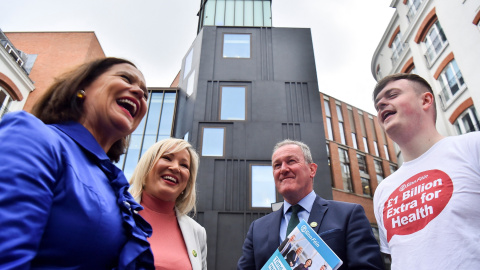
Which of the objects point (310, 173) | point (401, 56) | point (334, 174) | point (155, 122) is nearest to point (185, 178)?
point (310, 173)

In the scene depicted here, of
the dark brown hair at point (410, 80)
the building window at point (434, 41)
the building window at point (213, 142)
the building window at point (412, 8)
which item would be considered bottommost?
the dark brown hair at point (410, 80)

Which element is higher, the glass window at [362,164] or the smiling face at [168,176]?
the glass window at [362,164]

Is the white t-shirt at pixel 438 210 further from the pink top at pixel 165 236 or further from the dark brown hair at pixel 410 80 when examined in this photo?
the pink top at pixel 165 236

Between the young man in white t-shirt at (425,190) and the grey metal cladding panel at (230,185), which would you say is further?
the grey metal cladding panel at (230,185)

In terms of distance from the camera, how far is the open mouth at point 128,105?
157 cm

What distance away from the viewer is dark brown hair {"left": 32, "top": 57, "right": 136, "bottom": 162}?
Answer: 1320 millimetres

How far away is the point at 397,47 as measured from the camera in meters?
19.2

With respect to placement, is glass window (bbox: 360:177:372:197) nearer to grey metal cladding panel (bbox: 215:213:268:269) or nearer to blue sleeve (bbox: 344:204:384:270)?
grey metal cladding panel (bbox: 215:213:268:269)

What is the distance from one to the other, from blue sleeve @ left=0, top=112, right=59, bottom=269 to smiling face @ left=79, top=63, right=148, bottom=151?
509 mm

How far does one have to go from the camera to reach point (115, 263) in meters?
1.14

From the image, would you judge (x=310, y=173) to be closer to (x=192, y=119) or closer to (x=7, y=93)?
(x=192, y=119)

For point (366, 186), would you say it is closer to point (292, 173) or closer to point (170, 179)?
point (292, 173)

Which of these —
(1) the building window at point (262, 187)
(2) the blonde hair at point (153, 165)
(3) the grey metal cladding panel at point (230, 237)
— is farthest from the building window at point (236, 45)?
(2) the blonde hair at point (153, 165)

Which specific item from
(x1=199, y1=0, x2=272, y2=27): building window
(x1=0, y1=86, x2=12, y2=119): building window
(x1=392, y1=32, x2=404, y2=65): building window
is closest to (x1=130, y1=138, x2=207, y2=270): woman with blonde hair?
(x1=0, y1=86, x2=12, y2=119): building window
